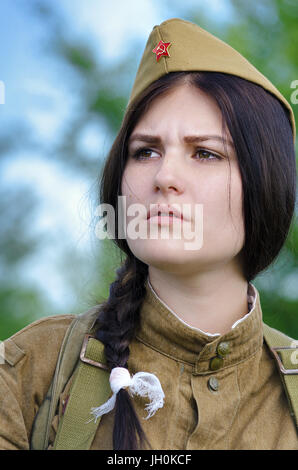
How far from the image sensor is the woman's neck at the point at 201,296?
1.34m

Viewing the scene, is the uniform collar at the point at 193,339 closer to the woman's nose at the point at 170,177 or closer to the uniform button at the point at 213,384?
the uniform button at the point at 213,384

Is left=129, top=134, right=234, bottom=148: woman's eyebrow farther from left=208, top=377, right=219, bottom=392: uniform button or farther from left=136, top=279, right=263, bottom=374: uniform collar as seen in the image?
left=208, top=377, right=219, bottom=392: uniform button

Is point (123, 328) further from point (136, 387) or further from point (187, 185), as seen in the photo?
point (187, 185)

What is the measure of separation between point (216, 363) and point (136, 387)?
0.62ft

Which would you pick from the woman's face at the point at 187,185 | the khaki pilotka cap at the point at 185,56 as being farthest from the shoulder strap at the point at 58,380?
the khaki pilotka cap at the point at 185,56

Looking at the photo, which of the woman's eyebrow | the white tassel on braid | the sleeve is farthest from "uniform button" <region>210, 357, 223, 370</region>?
the woman's eyebrow

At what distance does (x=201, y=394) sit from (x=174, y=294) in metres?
0.23

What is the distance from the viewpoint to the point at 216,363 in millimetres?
1309

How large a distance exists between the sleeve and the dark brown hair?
13 cm

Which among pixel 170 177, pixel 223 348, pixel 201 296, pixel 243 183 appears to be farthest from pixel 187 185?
pixel 223 348

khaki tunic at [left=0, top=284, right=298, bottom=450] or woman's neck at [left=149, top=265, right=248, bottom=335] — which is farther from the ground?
woman's neck at [left=149, top=265, right=248, bottom=335]

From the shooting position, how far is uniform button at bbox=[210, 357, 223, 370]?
4.28 ft

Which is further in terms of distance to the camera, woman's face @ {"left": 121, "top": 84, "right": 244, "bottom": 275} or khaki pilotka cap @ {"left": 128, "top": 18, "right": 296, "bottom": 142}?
khaki pilotka cap @ {"left": 128, "top": 18, "right": 296, "bottom": 142}
